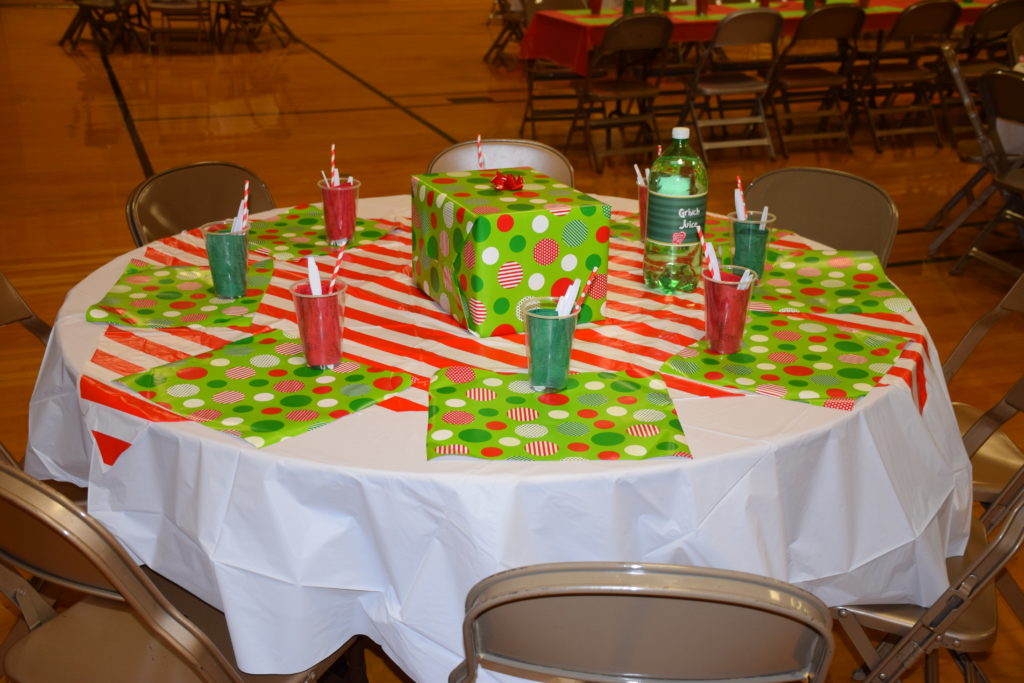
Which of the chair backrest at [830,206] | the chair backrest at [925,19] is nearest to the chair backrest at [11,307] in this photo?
the chair backrest at [830,206]

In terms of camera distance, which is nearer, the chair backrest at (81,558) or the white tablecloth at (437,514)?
the chair backrest at (81,558)

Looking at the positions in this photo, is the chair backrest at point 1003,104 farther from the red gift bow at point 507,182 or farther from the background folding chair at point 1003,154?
the red gift bow at point 507,182

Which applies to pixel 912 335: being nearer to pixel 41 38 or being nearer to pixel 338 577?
pixel 338 577

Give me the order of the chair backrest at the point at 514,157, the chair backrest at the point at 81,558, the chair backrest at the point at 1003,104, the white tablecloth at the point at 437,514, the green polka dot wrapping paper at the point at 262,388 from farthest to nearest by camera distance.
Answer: the chair backrest at the point at 1003,104, the chair backrest at the point at 514,157, the green polka dot wrapping paper at the point at 262,388, the white tablecloth at the point at 437,514, the chair backrest at the point at 81,558

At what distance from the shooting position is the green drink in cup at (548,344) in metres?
1.49

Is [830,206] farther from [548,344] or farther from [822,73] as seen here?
[822,73]

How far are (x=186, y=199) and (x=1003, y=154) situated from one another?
3.72 meters

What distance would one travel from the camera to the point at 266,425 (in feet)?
4.70

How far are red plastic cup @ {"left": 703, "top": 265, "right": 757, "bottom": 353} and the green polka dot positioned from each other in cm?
74

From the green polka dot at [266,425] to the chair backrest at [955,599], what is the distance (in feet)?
3.27

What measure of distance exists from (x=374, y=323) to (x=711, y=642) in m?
0.96

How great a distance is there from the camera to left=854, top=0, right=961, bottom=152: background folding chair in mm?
6320

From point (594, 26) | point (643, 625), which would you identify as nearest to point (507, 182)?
point (643, 625)

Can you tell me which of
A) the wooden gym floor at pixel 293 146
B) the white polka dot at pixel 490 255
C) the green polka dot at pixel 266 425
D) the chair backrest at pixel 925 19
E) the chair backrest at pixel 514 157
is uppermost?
the chair backrest at pixel 925 19
